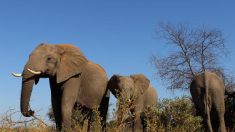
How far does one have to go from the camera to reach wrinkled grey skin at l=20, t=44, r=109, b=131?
11.7 meters

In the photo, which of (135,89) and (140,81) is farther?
(140,81)

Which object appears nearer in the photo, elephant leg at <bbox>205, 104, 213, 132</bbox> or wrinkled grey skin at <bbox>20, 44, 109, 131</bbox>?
wrinkled grey skin at <bbox>20, 44, 109, 131</bbox>

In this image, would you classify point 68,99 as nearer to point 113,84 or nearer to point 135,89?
point 113,84

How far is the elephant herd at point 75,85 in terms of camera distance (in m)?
11.8

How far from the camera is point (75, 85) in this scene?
12719 millimetres

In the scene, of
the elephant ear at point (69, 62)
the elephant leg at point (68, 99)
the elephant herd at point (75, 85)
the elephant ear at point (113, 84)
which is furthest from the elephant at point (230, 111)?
the elephant leg at point (68, 99)

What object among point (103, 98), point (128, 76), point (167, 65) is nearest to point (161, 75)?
point (167, 65)

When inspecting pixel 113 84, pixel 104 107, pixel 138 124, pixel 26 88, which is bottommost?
pixel 138 124

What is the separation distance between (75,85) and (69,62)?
70 centimetres

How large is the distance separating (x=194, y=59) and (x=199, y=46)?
1103 mm

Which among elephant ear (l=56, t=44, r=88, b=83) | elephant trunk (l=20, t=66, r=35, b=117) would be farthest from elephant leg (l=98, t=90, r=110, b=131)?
elephant trunk (l=20, t=66, r=35, b=117)

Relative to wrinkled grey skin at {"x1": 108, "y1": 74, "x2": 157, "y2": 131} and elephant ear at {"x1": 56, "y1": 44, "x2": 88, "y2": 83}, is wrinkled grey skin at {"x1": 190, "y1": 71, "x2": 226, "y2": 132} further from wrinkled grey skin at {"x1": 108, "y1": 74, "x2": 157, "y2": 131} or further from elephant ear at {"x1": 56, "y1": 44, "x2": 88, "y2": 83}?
elephant ear at {"x1": 56, "y1": 44, "x2": 88, "y2": 83}

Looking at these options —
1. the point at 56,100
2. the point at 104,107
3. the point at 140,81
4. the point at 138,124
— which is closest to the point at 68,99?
the point at 56,100

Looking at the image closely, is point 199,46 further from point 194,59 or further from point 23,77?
point 23,77
